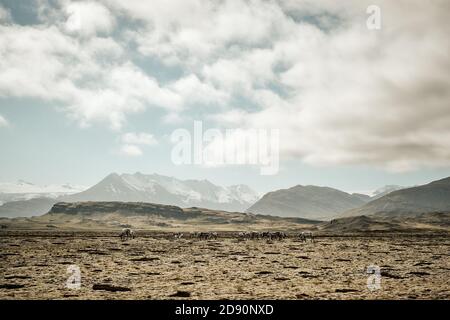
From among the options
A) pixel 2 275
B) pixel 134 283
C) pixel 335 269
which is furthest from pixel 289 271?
pixel 2 275

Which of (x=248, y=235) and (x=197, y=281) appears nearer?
(x=197, y=281)

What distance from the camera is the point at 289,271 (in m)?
26.7
